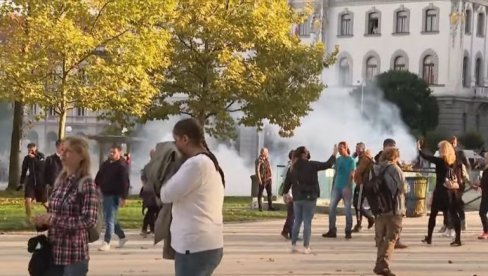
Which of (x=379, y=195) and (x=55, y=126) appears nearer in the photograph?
(x=379, y=195)

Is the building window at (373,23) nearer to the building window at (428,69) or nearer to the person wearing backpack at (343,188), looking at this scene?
the building window at (428,69)

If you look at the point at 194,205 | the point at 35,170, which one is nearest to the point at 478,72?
the point at 35,170

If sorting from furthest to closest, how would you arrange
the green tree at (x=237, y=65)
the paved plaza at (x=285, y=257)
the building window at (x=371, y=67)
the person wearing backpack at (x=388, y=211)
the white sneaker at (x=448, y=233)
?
the building window at (x=371, y=67)
the green tree at (x=237, y=65)
the white sneaker at (x=448, y=233)
the paved plaza at (x=285, y=257)
the person wearing backpack at (x=388, y=211)

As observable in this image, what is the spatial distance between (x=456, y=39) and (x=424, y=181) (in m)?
54.6

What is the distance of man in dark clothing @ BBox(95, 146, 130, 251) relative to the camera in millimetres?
16562

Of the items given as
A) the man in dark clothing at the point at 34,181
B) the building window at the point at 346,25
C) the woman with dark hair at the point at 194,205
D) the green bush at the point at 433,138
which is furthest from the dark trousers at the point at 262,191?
the building window at the point at 346,25

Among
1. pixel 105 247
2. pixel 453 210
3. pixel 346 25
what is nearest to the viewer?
pixel 105 247

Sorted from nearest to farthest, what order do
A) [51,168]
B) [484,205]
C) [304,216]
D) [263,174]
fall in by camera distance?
[304,216], [51,168], [484,205], [263,174]

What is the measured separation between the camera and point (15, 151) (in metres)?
36.9

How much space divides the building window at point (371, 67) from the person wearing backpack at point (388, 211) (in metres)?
72.4

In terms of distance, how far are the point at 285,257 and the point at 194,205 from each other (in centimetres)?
853

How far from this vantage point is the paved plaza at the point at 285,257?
1406 cm

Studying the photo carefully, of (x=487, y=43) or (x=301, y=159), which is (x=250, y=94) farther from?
(x=487, y=43)

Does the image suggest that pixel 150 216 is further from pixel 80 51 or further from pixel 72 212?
pixel 80 51
